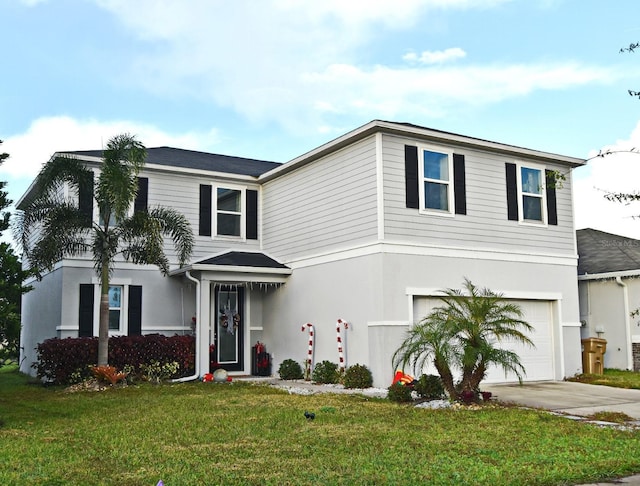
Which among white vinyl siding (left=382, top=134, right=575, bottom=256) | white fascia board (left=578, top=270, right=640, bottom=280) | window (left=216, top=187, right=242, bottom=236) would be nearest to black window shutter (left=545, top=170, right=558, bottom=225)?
white vinyl siding (left=382, top=134, right=575, bottom=256)

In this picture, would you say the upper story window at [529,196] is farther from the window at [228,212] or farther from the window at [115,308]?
the window at [115,308]

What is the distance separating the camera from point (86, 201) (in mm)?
16734

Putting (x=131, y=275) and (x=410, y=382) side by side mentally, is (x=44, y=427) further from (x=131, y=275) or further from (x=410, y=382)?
(x=131, y=275)

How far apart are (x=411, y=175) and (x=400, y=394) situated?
202 inches

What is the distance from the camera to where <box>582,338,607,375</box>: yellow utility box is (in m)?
17.2

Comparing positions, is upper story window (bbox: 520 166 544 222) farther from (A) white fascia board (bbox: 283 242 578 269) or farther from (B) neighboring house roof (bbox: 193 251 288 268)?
(B) neighboring house roof (bbox: 193 251 288 268)

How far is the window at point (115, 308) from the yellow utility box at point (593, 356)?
11585mm

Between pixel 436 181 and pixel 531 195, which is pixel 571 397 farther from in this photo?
pixel 531 195

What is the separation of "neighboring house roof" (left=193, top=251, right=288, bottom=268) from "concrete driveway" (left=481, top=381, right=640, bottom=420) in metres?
6.07

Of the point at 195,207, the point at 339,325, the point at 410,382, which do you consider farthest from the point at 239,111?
the point at 410,382

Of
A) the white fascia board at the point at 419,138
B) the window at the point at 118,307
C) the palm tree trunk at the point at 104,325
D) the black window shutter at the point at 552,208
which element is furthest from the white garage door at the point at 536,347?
the window at the point at 118,307

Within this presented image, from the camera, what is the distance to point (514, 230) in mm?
16453

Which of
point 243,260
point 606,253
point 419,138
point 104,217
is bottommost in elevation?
point 243,260

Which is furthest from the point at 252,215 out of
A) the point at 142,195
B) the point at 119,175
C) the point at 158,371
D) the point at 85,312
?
the point at 119,175
